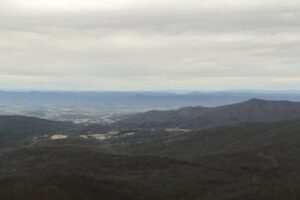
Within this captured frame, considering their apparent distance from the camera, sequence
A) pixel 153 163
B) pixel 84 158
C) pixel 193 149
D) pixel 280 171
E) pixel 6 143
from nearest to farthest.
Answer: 1. pixel 280 171
2. pixel 153 163
3. pixel 84 158
4. pixel 193 149
5. pixel 6 143

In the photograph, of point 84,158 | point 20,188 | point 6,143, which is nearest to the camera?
point 20,188

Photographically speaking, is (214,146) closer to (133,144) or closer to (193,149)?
(193,149)

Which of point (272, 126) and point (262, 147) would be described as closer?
point (262, 147)

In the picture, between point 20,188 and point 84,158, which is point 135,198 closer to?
point 20,188

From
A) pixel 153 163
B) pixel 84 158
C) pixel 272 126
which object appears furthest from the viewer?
pixel 272 126

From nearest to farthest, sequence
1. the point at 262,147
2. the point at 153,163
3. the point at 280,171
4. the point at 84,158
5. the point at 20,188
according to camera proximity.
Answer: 1. the point at 20,188
2. the point at 280,171
3. the point at 153,163
4. the point at 84,158
5. the point at 262,147

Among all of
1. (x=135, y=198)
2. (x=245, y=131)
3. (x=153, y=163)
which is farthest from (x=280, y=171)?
(x=245, y=131)

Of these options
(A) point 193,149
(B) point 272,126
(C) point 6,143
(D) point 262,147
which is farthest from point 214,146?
(C) point 6,143

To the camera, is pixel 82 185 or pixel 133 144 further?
Answer: pixel 133 144
